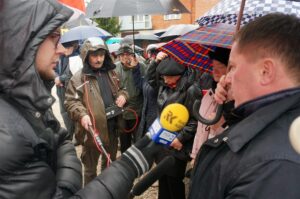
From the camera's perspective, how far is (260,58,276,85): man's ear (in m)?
1.23

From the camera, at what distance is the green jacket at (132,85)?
519 centimetres

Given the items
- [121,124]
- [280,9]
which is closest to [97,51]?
[121,124]

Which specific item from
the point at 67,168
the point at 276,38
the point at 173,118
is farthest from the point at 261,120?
the point at 67,168

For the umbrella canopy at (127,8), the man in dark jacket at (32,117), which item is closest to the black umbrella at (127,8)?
the umbrella canopy at (127,8)

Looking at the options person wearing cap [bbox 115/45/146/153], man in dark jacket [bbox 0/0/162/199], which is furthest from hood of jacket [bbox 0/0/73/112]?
person wearing cap [bbox 115/45/146/153]

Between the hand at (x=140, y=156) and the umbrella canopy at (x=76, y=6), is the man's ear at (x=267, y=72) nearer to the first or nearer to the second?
the hand at (x=140, y=156)

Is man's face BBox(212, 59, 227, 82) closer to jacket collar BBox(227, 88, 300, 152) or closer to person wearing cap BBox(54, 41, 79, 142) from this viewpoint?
jacket collar BBox(227, 88, 300, 152)

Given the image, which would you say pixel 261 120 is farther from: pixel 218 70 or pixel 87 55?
pixel 87 55

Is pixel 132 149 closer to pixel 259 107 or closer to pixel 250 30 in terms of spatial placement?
pixel 259 107

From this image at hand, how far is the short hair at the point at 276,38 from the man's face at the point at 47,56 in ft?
3.34

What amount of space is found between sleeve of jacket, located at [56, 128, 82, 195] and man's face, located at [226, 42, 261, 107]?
100 centimetres

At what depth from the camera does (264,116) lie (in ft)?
4.05

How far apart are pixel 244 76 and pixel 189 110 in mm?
1978

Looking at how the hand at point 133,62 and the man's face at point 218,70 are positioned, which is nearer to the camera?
the man's face at point 218,70
